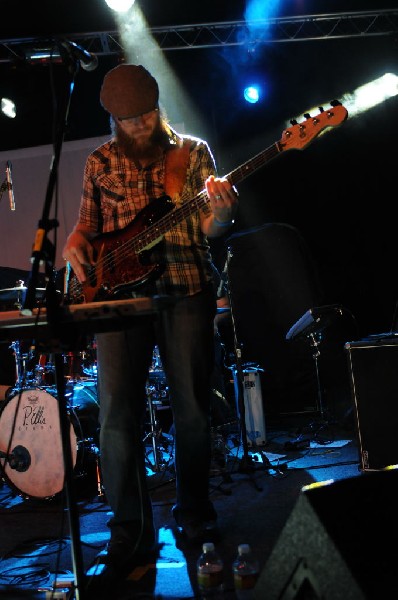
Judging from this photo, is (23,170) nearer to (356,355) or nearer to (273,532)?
(356,355)

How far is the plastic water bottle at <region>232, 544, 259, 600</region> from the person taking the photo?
250cm

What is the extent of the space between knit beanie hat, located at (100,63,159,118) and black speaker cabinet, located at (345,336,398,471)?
2.22 m

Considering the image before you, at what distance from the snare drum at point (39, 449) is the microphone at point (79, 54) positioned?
2.87m

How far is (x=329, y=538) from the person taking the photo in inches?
61.2

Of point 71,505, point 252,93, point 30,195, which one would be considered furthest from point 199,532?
point 252,93

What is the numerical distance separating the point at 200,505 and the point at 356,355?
67.0 inches

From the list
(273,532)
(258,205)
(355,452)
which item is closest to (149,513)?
(273,532)

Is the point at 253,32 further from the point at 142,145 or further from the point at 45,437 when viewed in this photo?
the point at 45,437

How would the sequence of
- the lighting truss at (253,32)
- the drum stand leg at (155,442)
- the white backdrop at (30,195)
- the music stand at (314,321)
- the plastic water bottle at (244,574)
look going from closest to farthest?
the plastic water bottle at (244,574), the drum stand leg at (155,442), the music stand at (314,321), the lighting truss at (253,32), the white backdrop at (30,195)

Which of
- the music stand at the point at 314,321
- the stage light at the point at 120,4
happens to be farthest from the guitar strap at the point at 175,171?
the stage light at the point at 120,4

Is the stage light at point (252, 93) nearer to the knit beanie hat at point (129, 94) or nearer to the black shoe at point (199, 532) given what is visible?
the knit beanie hat at point (129, 94)

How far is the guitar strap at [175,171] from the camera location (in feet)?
10.6

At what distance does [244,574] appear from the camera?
2.53 metres

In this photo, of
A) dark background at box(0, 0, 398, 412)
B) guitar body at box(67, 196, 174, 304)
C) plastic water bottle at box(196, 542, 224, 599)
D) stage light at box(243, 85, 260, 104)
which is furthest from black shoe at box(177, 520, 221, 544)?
stage light at box(243, 85, 260, 104)
